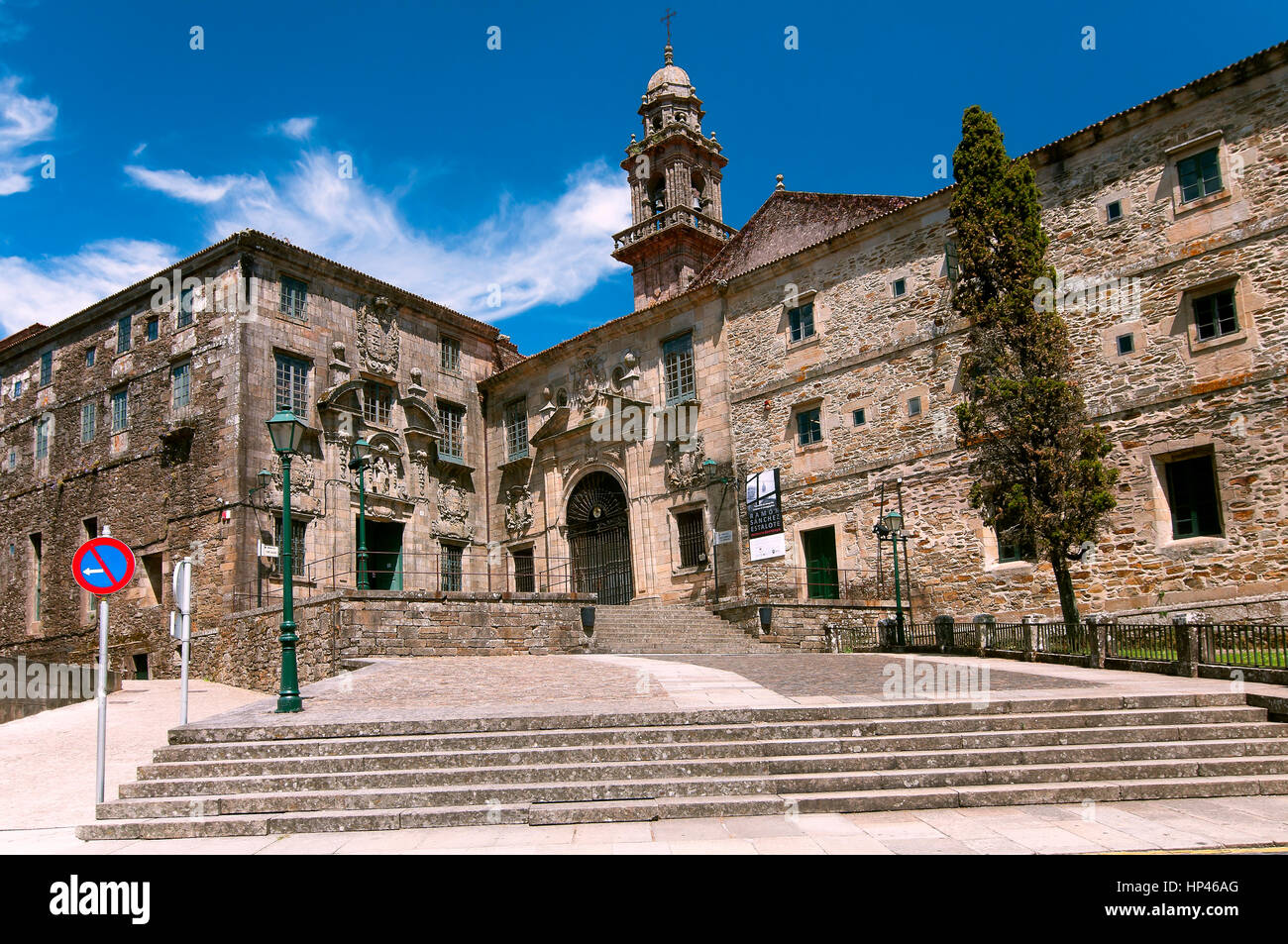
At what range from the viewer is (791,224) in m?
27.5

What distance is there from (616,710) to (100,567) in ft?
16.4

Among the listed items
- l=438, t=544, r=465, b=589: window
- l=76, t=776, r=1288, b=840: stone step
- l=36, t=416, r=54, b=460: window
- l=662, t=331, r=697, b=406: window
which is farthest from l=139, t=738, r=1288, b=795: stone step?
l=36, t=416, r=54, b=460: window

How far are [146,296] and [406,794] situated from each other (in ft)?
75.6

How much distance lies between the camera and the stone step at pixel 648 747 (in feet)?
28.2

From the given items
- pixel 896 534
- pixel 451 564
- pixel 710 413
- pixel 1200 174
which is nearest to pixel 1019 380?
pixel 896 534

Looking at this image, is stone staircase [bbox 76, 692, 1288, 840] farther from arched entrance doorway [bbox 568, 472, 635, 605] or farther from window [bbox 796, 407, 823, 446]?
arched entrance doorway [bbox 568, 472, 635, 605]

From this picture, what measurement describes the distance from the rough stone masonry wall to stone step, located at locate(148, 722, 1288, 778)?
776 centimetres

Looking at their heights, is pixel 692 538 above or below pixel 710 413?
below

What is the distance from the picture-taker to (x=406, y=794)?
7914mm

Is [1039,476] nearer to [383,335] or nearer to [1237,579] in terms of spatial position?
[1237,579]

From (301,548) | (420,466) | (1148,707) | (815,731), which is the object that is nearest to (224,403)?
(301,548)

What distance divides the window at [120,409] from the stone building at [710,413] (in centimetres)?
25

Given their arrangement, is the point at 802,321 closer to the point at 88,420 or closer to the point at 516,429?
the point at 516,429

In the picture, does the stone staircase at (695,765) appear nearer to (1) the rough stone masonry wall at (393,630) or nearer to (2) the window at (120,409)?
(1) the rough stone masonry wall at (393,630)
